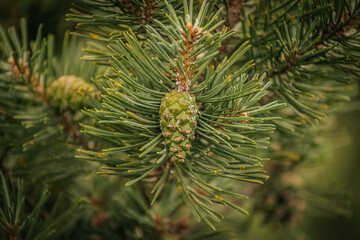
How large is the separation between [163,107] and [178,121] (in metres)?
0.03

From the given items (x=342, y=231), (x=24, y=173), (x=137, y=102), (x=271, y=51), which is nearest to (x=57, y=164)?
(x=24, y=173)

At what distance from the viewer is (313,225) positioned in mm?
1718

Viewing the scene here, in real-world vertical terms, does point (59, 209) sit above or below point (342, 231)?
above

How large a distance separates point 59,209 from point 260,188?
2.21 feet

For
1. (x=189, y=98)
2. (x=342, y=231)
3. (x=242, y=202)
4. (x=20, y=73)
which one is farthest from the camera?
(x=342, y=231)

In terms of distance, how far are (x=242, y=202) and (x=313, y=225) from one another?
3.63 ft

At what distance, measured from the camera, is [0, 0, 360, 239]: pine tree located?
38cm

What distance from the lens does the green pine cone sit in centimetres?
37

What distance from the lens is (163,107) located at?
1.24 ft

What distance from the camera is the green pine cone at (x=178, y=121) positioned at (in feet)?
1.22

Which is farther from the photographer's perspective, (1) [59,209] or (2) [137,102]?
(1) [59,209]

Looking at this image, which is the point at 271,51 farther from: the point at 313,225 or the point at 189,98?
the point at 313,225

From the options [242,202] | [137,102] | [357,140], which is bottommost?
[357,140]

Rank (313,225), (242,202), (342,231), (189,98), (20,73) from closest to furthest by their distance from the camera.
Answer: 1. (189,98)
2. (20,73)
3. (242,202)
4. (342,231)
5. (313,225)
